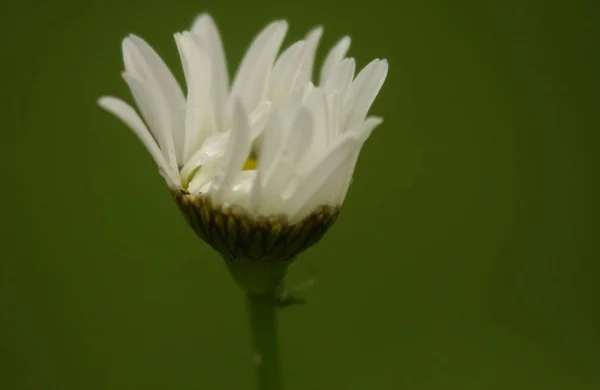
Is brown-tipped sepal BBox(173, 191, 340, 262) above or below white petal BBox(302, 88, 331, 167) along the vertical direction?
below

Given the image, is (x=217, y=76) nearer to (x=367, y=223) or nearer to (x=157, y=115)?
(x=157, y=115)

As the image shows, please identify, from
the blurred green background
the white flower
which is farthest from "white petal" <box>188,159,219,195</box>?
the blurred green background

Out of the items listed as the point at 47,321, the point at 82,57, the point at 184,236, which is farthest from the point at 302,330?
the point at 82,57

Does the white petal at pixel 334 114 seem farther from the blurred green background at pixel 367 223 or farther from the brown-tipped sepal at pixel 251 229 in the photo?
the blurred green background at pixel 367 223

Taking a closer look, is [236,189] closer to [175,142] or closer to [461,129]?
[175,142]

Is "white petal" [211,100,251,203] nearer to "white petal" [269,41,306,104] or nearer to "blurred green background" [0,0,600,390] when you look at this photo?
"white petal" [269,41,306,104]

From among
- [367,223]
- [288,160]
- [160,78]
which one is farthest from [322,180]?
[367,223]
